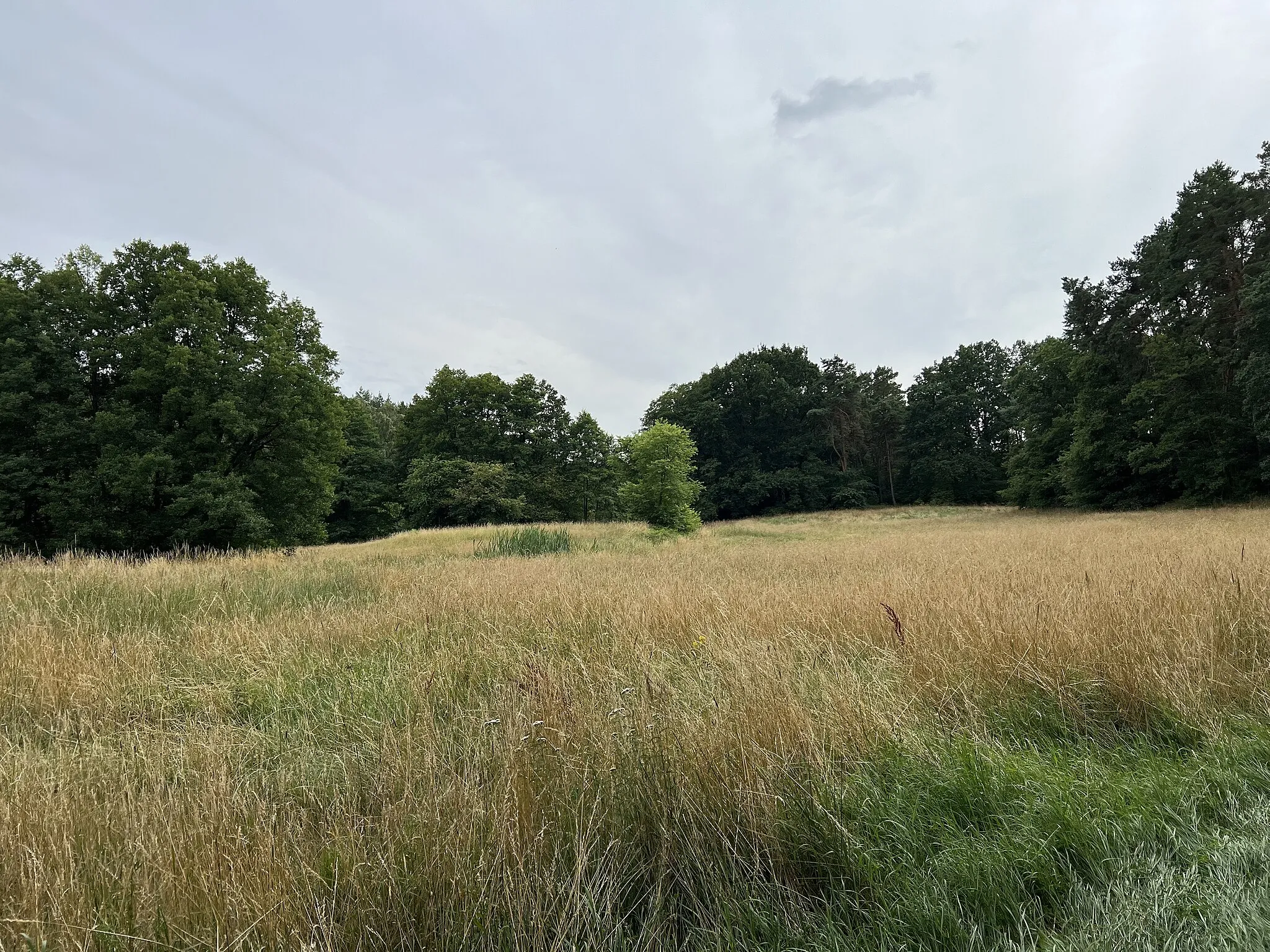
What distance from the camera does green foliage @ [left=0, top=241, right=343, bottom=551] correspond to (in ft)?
67.2

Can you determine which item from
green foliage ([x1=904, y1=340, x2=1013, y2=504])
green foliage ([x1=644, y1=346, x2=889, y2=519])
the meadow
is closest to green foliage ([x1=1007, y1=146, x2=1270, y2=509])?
green foliage ([x1=904, y1=340, x2=1013, y2=504])

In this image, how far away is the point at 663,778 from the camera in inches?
79.6

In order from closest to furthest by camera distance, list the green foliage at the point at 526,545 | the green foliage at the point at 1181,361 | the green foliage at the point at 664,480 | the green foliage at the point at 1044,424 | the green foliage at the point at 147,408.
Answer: the green foliage at the point at 526,545 < the green foliage at the point at 147,408 < the green foliage at the point at 1181,361 < the green foliage at the point at 664,480 < the green foliage at the point at 1044,424

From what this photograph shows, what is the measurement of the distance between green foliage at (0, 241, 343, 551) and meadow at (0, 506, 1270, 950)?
21572 mm

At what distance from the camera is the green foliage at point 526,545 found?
12891 mm

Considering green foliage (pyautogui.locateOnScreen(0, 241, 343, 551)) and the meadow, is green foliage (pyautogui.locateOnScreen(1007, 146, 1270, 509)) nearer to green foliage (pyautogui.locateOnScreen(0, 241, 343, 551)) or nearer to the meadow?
the meadow

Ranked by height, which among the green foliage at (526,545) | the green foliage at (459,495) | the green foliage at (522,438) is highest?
the green foliage at (522,438)

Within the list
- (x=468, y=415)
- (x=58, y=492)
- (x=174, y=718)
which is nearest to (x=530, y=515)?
(x=468, y=415)

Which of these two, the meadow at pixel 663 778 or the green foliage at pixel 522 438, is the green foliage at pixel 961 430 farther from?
the meadow at pixel 663 778

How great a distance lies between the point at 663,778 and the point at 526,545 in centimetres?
1182

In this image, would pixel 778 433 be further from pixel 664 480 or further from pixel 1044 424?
pixel 664 480

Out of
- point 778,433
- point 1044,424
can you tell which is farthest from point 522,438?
point 1044,424

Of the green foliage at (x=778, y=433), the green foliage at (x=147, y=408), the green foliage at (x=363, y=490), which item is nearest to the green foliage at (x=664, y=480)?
the green foliage at (x=147, y=408)

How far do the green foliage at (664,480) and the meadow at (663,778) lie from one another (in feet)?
61.8
